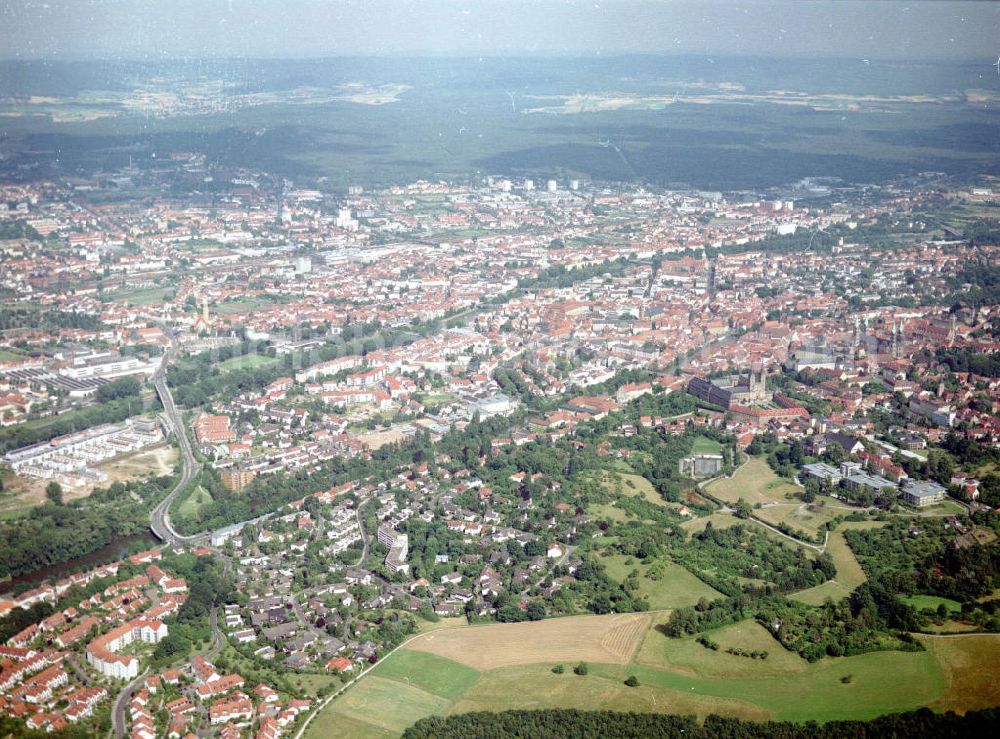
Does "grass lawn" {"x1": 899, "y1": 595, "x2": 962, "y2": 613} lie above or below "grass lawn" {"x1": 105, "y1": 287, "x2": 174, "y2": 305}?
above

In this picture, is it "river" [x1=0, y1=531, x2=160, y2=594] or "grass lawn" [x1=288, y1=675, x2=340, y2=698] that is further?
"river" [x1=0, y1=531, x2=160, y2=594]

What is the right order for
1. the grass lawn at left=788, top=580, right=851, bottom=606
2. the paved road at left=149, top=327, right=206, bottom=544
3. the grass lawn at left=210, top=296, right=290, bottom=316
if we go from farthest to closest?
the grass lawn at left=210, top=296, right=290, bottom=316, the paved road at left=149, top=327, right=206, bottom=544, the grass lawn at left=788, top=580, right=851, bottom=606

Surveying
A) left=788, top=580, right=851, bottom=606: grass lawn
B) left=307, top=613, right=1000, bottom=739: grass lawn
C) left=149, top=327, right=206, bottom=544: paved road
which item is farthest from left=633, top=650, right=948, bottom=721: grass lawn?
left=149, top=327, right=206, bottom=544: paved road

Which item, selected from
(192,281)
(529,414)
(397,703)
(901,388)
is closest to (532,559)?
(397,703)

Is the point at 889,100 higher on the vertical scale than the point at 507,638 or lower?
higher

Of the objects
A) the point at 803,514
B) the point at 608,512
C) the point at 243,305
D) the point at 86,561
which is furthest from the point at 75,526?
the point at 243,305

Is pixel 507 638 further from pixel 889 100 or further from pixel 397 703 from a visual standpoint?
pixel 889 100

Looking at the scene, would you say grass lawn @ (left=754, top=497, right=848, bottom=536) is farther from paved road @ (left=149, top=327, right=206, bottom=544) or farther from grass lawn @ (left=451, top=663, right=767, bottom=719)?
paved road @ (left=149, top=327, right=206, bottom=544)
